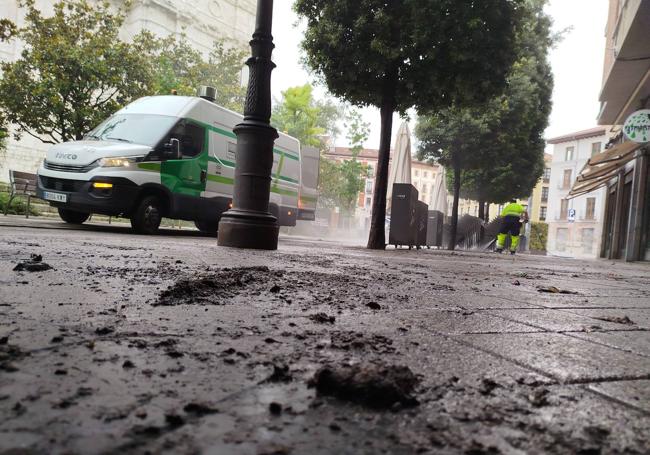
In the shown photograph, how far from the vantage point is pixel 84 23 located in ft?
53.8

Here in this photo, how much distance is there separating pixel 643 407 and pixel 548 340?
654mm

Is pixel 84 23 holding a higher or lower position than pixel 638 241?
higher

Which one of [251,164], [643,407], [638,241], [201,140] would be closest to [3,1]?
[201,140]

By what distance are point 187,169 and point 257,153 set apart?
13.0 feet

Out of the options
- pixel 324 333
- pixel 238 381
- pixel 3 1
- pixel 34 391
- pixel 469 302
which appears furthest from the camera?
pixel 3 1

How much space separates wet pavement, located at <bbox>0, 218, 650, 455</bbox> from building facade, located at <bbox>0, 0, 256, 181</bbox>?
100 ft

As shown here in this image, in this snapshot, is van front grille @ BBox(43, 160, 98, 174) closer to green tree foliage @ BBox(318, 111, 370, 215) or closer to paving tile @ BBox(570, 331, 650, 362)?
paving tile @ BBox(570, 331, 650, 362)

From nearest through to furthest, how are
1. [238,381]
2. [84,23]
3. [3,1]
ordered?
[238,381], [84,23], [3,1]

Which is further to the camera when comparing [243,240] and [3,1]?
[3,1]

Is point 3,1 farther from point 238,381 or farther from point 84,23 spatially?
point 238,381

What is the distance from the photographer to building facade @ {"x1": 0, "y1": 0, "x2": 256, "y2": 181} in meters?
28.7

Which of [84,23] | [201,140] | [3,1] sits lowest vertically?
[201,140]

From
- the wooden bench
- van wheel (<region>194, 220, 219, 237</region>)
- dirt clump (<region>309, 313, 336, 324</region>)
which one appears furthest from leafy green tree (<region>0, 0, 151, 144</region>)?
dirt clump (<region>309, 313, 336, 324</region>)

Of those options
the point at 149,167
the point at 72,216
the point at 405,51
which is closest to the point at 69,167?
the point at 149,167
